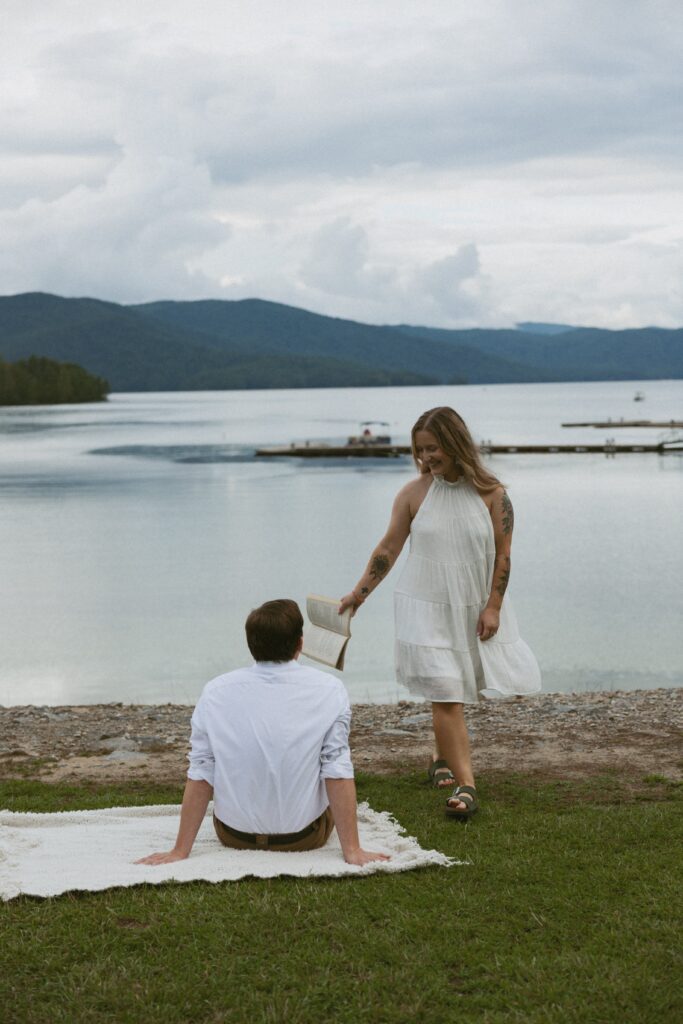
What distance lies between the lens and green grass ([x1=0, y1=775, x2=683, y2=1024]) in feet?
12.8

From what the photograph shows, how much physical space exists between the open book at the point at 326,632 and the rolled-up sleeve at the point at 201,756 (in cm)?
105

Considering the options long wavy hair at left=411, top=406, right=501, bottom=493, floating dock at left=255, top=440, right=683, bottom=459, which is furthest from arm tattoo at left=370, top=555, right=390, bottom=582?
floating dock at left=255, top=440, right=683, bottom=459

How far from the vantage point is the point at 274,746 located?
522cm

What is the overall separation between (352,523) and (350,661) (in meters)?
22.1

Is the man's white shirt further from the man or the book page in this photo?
the book page

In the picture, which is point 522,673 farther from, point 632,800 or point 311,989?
point 311,989

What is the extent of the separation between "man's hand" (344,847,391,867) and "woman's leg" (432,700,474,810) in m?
1.20

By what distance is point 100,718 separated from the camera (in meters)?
11.6

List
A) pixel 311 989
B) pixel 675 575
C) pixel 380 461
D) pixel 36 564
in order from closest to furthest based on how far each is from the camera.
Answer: pixel 311 989, pixel 675 575, pixel 36 564, pixel 380 461

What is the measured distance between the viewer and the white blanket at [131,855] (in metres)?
5.03

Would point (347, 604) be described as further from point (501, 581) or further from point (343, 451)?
point (343, 451)

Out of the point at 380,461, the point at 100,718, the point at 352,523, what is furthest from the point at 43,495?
the point at 100,718

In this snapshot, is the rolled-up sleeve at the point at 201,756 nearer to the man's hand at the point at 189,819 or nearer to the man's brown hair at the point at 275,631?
the man's hand at the point at 189,819

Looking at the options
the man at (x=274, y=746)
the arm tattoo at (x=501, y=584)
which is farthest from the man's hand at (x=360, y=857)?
the arm tattoo at (x=501, y=584)
